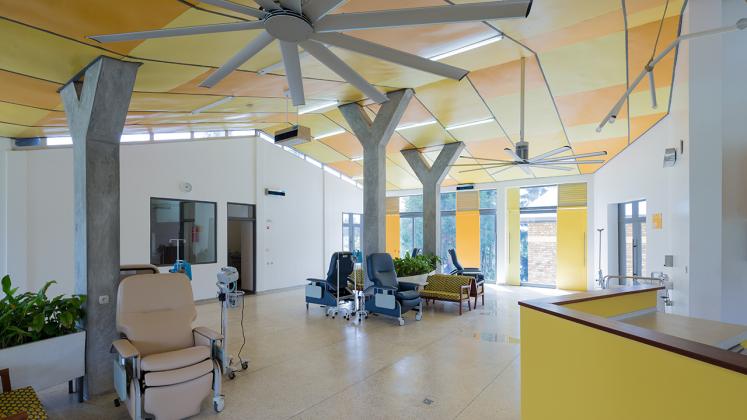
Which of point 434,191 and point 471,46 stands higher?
point 471,46

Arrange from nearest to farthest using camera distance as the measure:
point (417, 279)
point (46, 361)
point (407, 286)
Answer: point (46, 361) < point (407, 286) < point (417, 279)

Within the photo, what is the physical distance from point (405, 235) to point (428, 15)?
1136cm

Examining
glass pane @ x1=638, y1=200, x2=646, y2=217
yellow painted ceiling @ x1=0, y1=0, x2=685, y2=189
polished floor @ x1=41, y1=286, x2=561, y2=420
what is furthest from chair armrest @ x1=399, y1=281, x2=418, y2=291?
glass pane @ x1=638, y1=200, x2=646, y2=217

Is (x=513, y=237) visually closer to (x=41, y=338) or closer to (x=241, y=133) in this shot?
(x=241, y=133)

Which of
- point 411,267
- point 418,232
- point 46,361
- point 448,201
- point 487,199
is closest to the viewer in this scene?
point 46,361

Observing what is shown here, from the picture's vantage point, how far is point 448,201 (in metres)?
12.4

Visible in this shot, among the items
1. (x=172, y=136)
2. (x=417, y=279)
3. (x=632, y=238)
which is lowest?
(x=417, y=279)

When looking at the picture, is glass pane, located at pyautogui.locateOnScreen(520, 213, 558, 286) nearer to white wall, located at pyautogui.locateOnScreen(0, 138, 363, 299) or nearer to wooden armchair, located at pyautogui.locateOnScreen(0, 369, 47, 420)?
white wall, located at pyautogui.locateOnScreen(0, 138, 363, 299)

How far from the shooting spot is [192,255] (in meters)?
7.91

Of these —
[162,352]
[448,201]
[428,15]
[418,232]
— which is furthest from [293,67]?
[418,232]

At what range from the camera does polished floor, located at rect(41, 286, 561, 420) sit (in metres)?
3.25

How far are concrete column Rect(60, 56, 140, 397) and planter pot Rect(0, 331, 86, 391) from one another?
0.33 ft

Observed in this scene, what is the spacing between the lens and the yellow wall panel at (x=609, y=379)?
4.83ft

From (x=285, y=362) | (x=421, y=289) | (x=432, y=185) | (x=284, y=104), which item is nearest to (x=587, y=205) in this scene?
(x=432, y=185)
